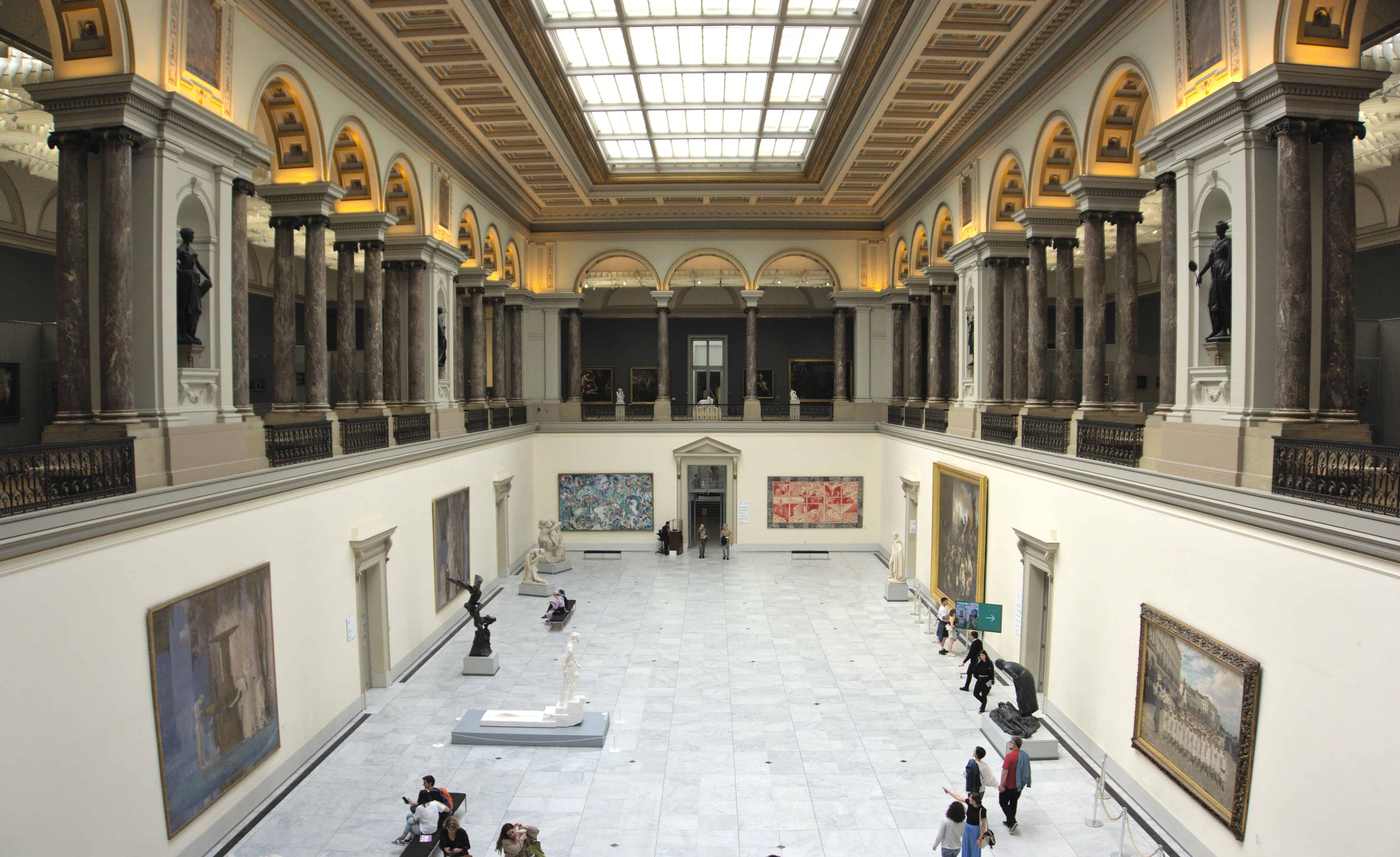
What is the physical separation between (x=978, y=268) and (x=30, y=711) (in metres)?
17.1

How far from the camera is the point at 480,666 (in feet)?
45.9

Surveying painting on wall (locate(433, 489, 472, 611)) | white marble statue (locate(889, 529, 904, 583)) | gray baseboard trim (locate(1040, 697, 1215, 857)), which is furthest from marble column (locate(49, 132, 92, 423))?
white marble statue (locate(889, 529, 904, 583))

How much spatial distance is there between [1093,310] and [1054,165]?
3.08m

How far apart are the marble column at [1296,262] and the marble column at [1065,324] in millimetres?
5433

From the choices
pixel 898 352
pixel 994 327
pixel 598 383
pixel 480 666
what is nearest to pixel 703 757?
pixel 480 666

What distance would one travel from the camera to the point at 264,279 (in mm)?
24203

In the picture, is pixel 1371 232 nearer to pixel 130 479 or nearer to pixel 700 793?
pixel 700 793

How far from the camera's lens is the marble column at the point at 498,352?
24406mm

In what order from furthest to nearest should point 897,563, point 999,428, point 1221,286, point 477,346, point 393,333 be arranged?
point 477,346, point 897,563, point 393,333, point 999,428, point 1221,286

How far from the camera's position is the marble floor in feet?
29.0

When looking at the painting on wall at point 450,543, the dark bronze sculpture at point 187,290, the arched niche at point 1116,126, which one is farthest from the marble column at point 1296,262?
the painting on wall at point 450,543

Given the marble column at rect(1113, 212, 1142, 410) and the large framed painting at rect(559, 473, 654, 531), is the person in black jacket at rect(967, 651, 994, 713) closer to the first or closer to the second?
the marble column at rect(1113, 212, 1142, 410)

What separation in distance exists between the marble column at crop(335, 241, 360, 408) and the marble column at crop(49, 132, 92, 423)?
217 inches

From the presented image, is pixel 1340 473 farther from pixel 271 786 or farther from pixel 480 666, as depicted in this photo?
pixel 480 666
